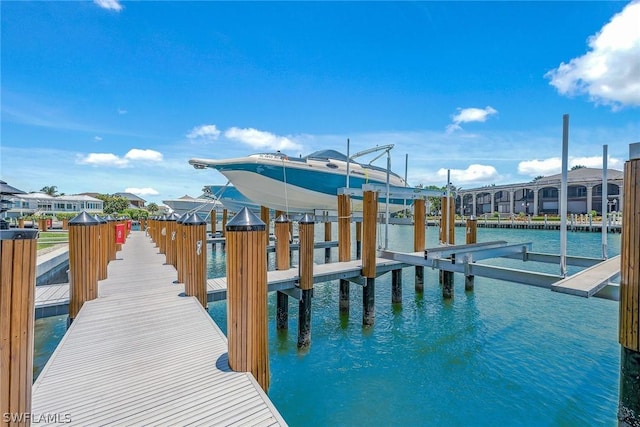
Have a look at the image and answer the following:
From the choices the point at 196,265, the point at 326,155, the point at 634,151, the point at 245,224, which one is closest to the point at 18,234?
the point at 245,224

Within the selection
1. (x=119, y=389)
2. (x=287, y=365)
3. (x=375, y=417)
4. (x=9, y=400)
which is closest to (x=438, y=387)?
(x=375, y=417)

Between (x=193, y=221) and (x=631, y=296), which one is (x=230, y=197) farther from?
(x=631, y=296)

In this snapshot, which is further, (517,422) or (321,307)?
(321,307)

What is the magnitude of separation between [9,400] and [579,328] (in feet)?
43.8

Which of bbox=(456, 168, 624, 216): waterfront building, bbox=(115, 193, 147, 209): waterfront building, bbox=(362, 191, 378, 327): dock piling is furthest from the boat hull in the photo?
bbox=(115, 193, 147, 209): waterfront building

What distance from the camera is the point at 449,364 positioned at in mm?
8094

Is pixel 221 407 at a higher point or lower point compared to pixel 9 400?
lower

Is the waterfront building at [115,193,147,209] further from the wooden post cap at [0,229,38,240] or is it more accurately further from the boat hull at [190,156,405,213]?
the wooden post cap at [0,229,38,240]

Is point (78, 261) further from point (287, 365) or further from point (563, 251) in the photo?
point (563, 251)

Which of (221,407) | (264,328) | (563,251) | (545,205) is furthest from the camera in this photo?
(545,205)

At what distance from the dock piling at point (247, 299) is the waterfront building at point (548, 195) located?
2113 inches

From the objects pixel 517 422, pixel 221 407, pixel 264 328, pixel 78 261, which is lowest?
pixel 517 422

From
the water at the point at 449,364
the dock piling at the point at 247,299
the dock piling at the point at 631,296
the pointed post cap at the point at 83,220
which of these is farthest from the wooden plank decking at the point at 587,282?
the pointed post cap at the point at 83,220

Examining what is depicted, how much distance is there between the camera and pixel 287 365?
8.03m
